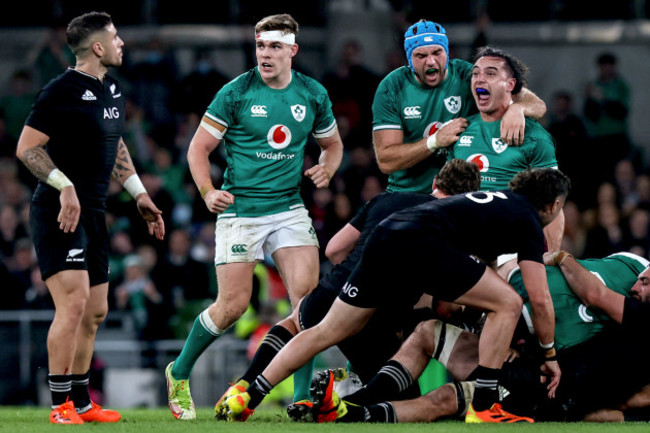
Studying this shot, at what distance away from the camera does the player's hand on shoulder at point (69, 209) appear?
6.89 meters

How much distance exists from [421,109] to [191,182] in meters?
6.25

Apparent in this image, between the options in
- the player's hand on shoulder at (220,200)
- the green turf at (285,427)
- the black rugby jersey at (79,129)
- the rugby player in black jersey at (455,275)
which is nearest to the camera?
the green turf at (285,427)

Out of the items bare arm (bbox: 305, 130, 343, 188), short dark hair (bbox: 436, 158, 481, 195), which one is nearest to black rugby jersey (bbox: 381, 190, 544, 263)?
short dark hair (bbox: 436, 158, 481, 195)

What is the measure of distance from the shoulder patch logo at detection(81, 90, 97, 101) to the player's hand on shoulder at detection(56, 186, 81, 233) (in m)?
0.65

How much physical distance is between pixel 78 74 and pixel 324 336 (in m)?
2.30

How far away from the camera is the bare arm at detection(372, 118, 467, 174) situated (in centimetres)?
828

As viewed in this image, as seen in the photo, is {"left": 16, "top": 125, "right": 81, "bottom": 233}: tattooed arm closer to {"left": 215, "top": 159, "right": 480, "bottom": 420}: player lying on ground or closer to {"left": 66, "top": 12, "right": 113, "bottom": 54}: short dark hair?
{"left": 66, "top": 12, "right": 113, "bottom": 54}: short dark hair

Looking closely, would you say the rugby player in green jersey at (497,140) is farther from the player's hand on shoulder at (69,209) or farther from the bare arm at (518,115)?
the player's hand on shoulder at (69,209)

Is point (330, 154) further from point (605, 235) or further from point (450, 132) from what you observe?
point (605, 235)

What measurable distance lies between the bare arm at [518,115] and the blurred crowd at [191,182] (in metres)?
4.38

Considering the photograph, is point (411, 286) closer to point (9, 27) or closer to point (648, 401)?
point (648, 401)

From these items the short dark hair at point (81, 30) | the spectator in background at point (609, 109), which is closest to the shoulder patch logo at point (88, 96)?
the short dark hair at point (81, 30)

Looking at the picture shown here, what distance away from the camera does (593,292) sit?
24.8 ft

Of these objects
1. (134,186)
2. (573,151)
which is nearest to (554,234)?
(134,186)
